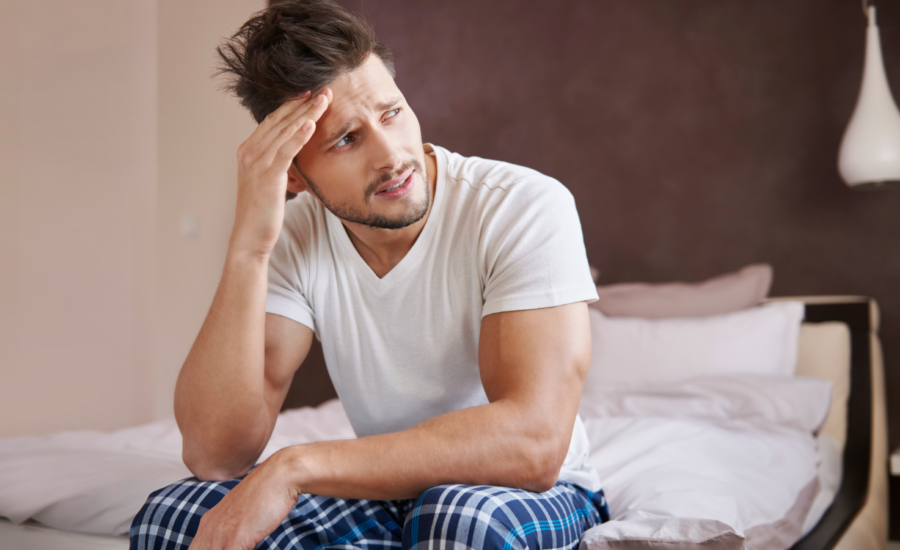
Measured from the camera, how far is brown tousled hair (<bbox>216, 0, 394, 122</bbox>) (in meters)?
1.08

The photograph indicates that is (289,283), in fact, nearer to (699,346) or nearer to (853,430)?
(699,346)

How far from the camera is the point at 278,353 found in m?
1.16

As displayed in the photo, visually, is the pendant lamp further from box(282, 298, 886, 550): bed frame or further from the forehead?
the forehead

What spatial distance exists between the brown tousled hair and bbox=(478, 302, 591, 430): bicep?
1.60 ft

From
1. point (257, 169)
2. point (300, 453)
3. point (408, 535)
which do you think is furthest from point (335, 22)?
point (408, 535)

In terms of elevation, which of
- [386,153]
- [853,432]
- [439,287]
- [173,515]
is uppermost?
[386,153]

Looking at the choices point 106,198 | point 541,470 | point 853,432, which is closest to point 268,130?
point 541,470

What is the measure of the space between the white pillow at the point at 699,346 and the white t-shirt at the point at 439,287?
1.06 m

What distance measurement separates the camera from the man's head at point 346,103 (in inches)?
42.9

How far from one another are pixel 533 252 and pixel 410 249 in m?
0.25

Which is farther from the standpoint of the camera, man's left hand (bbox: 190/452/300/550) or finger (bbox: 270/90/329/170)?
finger (bbox: 270/90/329/170)

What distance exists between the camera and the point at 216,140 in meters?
3.23

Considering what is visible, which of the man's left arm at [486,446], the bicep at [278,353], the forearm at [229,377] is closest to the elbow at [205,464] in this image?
the forearm at [229,377]

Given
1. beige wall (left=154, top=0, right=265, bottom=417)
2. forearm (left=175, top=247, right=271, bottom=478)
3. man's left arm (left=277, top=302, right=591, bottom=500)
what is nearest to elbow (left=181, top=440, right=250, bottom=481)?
forearm (left=175, top=247, right=271, bottom=478)
